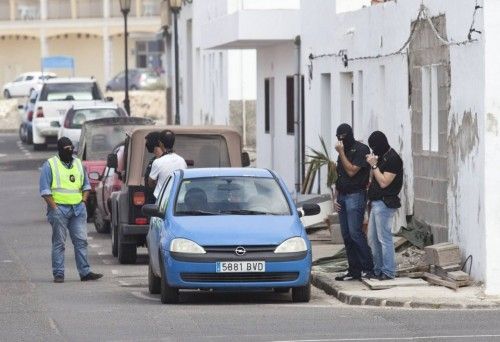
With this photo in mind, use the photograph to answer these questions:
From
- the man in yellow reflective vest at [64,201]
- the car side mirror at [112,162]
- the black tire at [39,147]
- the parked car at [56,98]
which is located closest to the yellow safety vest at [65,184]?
the man in yellow reflective vest at [64,201]

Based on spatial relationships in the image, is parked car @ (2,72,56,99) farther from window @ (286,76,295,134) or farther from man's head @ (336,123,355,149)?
man's head @ (336,123,355,149)

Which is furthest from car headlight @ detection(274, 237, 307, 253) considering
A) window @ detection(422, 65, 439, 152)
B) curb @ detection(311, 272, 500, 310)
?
window @ detection(422, 65, 439, 152)

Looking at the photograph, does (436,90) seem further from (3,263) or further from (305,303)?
(3,263)

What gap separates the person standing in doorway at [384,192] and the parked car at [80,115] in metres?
24.7

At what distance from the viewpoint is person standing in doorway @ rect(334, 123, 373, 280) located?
63.3ft

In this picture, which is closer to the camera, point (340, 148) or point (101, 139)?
point (340, 148)

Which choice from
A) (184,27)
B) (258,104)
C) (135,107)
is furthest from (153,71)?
(258,104)

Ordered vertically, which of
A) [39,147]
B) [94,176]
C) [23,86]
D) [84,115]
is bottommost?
[39,147]

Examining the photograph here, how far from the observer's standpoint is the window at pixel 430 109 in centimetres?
2166

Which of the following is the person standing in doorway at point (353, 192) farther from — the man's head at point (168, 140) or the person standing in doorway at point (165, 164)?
the man's head at point (168, 140)

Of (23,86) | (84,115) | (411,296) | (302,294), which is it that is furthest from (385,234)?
(23,86)

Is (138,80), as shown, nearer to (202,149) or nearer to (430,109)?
(202,149)

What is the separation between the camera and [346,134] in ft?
63.4

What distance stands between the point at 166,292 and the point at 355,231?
2.77m
